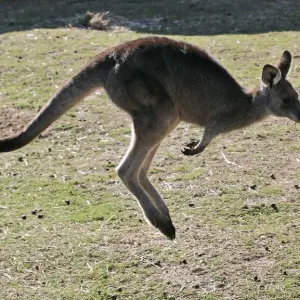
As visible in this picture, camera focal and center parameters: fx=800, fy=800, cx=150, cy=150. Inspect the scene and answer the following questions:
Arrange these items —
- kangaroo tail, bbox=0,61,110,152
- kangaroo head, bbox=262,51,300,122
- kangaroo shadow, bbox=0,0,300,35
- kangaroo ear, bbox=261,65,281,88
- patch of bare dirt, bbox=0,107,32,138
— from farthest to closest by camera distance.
Answer: kangaroo shadow, bbox=0,0,300,35 < patch of bare dirt, bbox=0,107,32,138 < kangaroo head, bbox=262,51,300,122 < kangaroo ear, bbox=261,65,281,88 < kangaroo tail, bbox=0,61,110,152

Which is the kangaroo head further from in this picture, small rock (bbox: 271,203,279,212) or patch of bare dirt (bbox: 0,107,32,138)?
patch of bare dirt (bbox: 0,107,32,138)

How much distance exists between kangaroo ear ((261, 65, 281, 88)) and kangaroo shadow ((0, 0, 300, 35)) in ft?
19.0

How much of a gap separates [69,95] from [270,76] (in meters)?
1.39

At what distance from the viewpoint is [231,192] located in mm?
6277

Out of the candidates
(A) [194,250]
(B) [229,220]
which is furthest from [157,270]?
(B) [229,220]

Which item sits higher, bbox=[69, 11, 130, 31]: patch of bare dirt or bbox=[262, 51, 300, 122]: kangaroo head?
bbox=[262, 51, 300, 122]: kangaroo head

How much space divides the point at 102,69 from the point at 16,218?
55.3 inches

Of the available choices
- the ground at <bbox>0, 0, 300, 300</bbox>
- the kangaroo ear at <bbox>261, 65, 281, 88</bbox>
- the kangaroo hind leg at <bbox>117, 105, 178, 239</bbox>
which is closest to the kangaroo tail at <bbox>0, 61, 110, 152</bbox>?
the kangaroo hind leg at <bbox>117, 105, 178, 239</bbox>

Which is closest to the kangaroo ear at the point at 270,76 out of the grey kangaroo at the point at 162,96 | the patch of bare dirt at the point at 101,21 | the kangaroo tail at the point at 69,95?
the grey kangaroo at the point at 162,96

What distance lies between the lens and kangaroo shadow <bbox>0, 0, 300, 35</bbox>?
11.7 metres

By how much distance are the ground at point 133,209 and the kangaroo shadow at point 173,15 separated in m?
1.98

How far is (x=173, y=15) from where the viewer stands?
1255 cm

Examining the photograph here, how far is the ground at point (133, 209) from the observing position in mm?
5090

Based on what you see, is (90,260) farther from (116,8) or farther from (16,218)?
(116,8)
